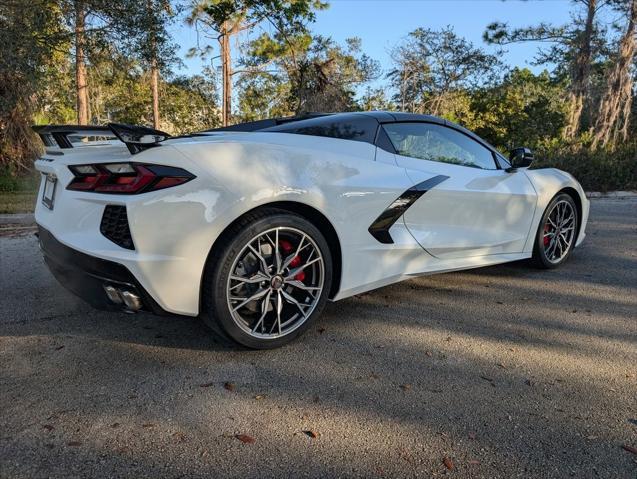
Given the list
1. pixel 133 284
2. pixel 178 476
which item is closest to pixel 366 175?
pixel 133 284

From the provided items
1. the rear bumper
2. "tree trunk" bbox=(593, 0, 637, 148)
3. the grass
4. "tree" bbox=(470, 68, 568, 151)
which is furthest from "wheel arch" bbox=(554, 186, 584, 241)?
"tree" bbox=(470, 68, 568, 151)

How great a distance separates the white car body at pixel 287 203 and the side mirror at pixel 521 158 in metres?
0.20

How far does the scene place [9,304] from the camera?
3.71 metres

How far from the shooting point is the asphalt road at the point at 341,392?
76.1 inches

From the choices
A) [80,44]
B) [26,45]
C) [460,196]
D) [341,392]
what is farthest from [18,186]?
[341,392]

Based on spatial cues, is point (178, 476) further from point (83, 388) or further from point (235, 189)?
point (235, 189)

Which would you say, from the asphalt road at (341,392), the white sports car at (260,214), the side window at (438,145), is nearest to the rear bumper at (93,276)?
the white sports car at (260,214)

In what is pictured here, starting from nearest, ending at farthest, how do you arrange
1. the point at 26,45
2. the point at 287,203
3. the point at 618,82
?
the point at 287,203 → the point at 26,45 → the point at 618,82

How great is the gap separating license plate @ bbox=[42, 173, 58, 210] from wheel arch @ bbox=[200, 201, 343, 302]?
41.2 inches

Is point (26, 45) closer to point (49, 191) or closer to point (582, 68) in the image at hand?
point (49, 191)

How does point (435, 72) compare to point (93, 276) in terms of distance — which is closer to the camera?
point (93, 276)

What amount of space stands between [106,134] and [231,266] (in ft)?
4.38

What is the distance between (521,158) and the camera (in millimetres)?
4160

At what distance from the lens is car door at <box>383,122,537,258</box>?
3443mm
